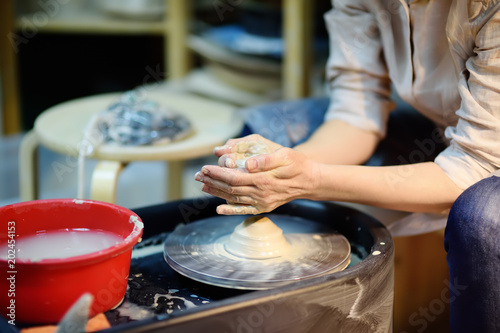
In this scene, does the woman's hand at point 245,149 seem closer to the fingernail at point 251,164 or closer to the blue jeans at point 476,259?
the fingernail at point 251,164

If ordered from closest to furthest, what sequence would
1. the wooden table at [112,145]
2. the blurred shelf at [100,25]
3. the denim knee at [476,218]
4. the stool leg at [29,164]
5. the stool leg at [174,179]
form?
the denim knee at [476,218], the wooden table at [112,145], the stool leg at [29,164], the stool leg at [174,179], the blurred shelf at [100,25]

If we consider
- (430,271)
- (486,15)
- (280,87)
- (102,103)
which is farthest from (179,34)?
(486,15)

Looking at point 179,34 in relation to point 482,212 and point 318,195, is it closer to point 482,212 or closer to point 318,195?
point 318,195

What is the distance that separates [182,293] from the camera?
3.12 ft

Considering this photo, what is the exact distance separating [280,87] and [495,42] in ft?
4.27

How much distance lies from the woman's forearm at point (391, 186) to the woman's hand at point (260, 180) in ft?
0.11

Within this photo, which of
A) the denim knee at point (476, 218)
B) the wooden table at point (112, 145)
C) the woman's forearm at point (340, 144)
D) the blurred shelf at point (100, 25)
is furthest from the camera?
the blurred shelf at point (100, 25)

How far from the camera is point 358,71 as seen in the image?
1.30 m

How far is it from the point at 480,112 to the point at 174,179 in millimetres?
1167

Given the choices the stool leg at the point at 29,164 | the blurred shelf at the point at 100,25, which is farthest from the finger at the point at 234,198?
the blurred shelf at the point at 100,25

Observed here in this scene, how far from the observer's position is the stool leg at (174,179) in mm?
1941

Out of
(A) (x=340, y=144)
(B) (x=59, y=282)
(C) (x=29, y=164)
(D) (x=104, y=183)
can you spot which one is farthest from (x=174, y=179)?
(B) (x=59, y=282)

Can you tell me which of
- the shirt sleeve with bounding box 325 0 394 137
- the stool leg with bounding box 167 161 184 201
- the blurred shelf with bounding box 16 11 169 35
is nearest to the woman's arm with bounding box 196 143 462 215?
the shirt sleeve with bounding box 325 0 394 137

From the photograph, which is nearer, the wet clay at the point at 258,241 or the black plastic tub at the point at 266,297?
the black plastic tub at the point at 266,297
